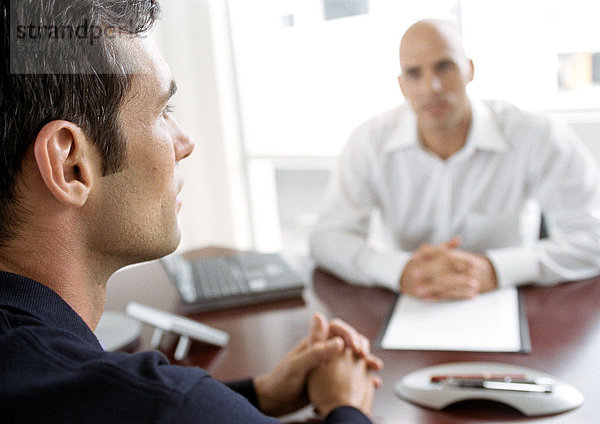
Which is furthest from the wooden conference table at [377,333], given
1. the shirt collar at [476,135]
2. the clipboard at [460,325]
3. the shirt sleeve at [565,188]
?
the shirt collar at [476,135]

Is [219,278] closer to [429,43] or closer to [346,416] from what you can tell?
[346,416]

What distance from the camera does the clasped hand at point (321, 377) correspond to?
0.67 meters

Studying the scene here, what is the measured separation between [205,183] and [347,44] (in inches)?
37.5

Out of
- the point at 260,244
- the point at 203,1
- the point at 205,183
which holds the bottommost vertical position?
the point at 260,244

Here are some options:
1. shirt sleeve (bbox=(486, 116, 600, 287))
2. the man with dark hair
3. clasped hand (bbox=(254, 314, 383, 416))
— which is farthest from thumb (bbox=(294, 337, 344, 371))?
shirt sleeve (bbox=(486, 116, 600, 287))

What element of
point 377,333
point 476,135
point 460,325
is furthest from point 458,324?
point 476,135

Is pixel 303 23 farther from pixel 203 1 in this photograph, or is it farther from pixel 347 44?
pixel 203 1

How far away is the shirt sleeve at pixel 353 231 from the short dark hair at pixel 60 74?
0.64m

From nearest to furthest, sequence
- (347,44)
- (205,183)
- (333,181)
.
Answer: (347,44)
(333,181)
(205,183)

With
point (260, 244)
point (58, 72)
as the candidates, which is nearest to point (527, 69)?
point (58, 72)

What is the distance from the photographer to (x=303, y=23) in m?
→ 0.59

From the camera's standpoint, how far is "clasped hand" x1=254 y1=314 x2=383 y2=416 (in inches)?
26.3

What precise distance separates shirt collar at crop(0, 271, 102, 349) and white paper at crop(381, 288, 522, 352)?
451 mm

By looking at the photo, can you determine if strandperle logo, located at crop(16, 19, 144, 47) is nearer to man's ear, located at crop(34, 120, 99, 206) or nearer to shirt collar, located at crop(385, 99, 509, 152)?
man's ear, located at crop(34, 120, 99, 206)
